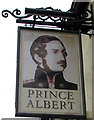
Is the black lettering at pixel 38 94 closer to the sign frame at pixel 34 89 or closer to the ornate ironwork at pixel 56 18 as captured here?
the sign frame at pixel 34 89

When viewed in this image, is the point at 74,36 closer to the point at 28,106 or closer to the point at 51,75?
the point at 51,75

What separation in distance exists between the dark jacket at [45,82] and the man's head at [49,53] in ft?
0.30

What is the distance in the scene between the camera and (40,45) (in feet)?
15.2

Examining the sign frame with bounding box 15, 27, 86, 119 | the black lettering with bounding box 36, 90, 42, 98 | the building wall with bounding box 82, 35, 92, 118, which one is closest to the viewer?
the sign frame with bounding box 15, 27, 86, 119

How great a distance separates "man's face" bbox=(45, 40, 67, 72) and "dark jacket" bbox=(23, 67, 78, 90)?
11 centimetres

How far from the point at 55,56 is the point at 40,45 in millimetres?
235

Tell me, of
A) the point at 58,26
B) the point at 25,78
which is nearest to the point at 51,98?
the point at 25,78

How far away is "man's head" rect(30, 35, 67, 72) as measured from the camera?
450 centimetres

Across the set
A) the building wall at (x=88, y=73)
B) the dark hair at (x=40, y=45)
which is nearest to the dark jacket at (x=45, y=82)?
the dark hair at (x=40, y=45)

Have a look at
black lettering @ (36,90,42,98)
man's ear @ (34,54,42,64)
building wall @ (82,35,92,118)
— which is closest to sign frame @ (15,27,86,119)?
black lettering @ (36,90,42,98)

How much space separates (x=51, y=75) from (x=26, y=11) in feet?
2.95

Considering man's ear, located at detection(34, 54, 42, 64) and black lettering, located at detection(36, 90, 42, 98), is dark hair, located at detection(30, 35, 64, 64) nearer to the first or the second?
man's ear, located at detection(34, 54, 42, 64)

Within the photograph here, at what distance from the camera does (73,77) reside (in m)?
4.46

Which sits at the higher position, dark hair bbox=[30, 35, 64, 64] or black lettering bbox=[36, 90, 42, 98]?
dark hair bbox=[30, 35, 64, 64]
